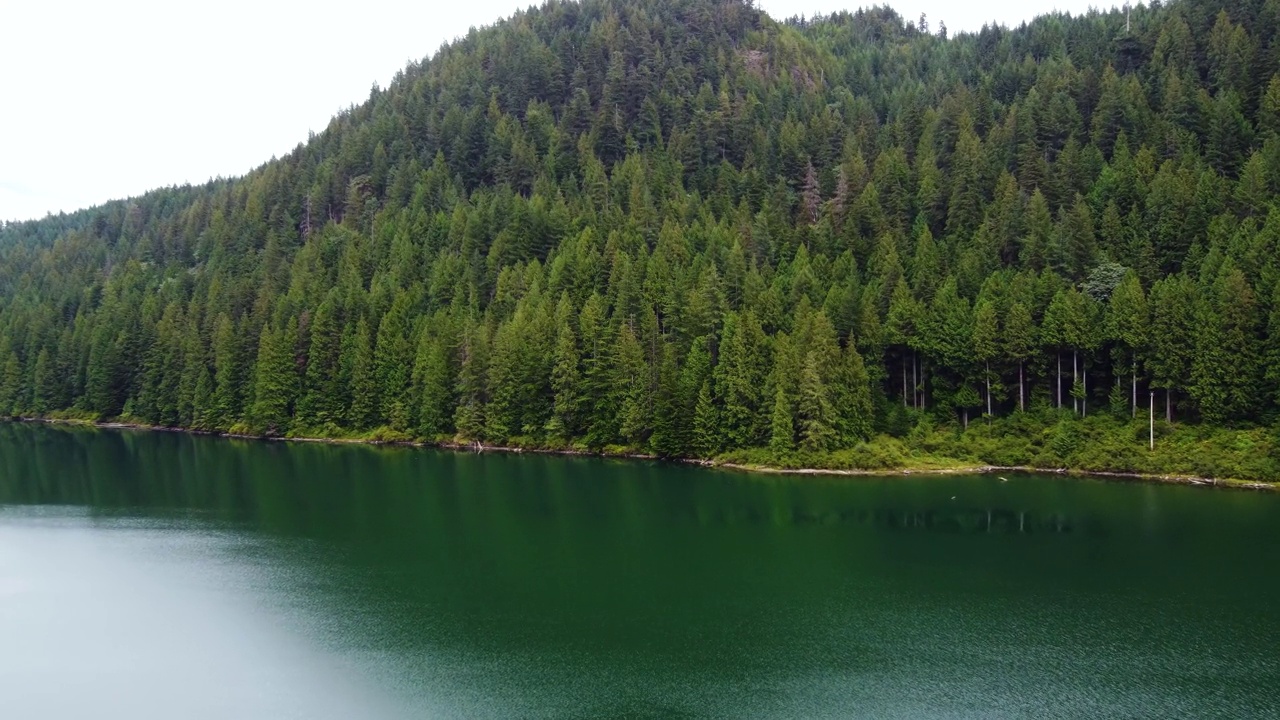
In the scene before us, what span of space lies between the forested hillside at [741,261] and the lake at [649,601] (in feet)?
42.5

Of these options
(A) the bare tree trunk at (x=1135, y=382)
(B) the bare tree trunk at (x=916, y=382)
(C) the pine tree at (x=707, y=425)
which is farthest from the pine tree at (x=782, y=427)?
(A) the bare tree trunk at (x=1135, y=382)

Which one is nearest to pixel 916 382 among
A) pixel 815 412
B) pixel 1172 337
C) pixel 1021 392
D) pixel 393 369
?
pixel 1021 392

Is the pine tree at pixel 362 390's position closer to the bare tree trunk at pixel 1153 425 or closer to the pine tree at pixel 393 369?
→ the pine tree at pixel 393 369

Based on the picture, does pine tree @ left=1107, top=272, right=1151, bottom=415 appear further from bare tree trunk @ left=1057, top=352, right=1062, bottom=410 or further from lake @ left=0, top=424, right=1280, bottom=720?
lake @ left=0, top=424, right=1280, bottom=720

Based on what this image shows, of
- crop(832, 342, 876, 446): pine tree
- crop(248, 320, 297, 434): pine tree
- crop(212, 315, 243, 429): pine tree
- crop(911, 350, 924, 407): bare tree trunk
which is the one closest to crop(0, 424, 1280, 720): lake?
crop(832, 342, 876, 446): pine tree

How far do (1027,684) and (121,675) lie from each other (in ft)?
106

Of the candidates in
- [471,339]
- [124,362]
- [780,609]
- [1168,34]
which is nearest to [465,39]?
[124,362]

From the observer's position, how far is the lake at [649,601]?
1179 inches

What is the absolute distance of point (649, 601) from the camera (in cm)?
3925

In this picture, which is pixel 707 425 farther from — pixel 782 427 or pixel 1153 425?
pixel 1153 425

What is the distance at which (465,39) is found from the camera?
19062 centimetres

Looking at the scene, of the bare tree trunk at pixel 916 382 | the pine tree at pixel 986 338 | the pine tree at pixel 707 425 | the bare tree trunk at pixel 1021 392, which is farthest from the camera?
Answer: the bare tree trunk at pixel 916 382

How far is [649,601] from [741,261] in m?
61.1

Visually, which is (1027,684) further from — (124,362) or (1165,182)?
(124,362)
